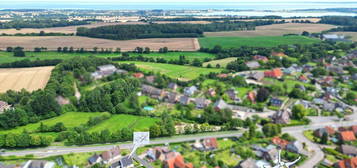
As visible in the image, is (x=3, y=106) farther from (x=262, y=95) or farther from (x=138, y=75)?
(x=262, y=95)

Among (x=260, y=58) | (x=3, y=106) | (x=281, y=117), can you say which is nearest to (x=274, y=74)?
(x=260, y=58)

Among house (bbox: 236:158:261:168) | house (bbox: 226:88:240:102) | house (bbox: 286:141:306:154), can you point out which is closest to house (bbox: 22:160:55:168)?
house (bbox: 236:158:261:168)

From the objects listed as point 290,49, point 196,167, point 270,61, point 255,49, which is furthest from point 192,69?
point 196,167

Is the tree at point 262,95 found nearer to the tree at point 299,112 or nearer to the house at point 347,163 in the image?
the tree at point 299,112

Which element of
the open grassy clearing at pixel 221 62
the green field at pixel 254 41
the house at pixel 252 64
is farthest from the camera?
the green field at pixel 254 41

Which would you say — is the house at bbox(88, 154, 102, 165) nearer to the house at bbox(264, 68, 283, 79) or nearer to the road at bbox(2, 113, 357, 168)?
the road at bbox(2, 113, 357, 168)

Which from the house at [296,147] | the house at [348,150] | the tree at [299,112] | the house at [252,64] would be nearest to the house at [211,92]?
the tree at [299,112]

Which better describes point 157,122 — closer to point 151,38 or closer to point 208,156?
point 208,156
